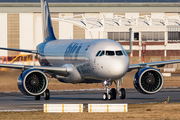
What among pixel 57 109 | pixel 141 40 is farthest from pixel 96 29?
pixel 57 109

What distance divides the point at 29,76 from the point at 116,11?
360 feet

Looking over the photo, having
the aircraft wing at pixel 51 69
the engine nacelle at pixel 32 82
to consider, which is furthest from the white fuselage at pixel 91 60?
the engine nacelle at pixel 32 82

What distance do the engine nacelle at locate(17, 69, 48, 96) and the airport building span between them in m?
86.9

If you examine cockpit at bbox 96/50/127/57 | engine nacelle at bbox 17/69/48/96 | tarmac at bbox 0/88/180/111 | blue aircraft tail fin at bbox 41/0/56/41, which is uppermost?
blue aircraft tail fin at bbox 41/0/56/41

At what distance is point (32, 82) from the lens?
3353 centimetres

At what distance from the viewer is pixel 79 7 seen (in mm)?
141250

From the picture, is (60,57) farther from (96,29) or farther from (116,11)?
(116,11)

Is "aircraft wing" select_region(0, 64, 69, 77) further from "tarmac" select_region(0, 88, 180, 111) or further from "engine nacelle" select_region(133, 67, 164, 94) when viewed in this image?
"engine nacelle" select_region(133, 67, 164, 94)

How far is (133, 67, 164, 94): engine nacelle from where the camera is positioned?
110 feet

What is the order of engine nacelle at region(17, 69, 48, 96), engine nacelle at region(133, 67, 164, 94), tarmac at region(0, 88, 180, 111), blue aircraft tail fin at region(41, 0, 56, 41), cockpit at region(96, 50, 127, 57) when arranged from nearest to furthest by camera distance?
tarmac at region(0, 88, 180, 111), cockpit at region(96, 50, 127, 57), engine nacelle at region(17, 69, 48, 96), engine nacelle at region(133, 67, 164, 94), blue aircraft tail fin at region(41, 0, 56, 41)

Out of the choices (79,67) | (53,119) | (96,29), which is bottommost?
(53,119)

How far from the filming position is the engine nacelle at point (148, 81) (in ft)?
110

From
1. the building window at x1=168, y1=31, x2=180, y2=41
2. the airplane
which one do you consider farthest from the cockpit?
the building window at x1=168, y1=31, x2=180, y2=41

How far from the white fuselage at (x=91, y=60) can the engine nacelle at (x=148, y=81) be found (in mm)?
2344
